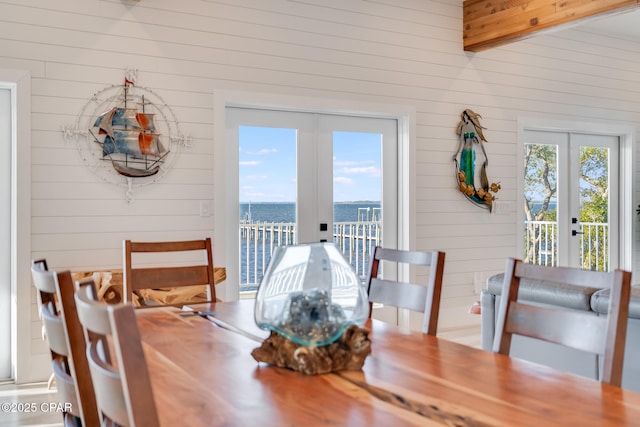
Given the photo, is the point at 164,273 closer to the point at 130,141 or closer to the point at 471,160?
the point at 130,141

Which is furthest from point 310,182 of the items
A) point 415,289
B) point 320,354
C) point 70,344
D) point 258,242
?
point 70,344

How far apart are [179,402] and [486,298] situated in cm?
243

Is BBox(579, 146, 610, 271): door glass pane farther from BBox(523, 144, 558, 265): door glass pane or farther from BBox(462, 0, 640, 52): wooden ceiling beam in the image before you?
BBox(462, 0, 640, 52): wooden ceiling beam

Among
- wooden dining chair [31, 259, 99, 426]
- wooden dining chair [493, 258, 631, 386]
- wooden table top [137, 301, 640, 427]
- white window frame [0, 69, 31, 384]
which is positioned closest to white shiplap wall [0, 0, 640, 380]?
white window frame [0, 69, 31, 384]

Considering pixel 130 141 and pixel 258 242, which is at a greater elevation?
pixel 130 141

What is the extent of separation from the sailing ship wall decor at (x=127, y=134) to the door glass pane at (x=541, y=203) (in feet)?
12.4

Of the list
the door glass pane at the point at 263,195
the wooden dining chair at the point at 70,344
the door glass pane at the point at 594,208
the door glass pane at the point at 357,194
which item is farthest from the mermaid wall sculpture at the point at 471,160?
the wooden dining chair at the point at 70,344

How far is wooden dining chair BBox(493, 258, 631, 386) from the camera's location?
1500 millimetres

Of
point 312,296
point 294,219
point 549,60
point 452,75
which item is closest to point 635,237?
point 549,60

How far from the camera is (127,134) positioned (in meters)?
4.20

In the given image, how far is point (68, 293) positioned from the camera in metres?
1.36

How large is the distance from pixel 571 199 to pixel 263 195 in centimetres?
361

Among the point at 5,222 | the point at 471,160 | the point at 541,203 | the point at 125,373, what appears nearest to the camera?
the point at 125,373

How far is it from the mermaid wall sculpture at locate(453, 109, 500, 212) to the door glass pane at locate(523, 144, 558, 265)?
0.74 meters
